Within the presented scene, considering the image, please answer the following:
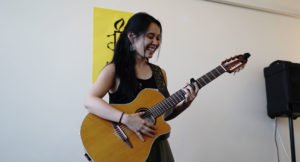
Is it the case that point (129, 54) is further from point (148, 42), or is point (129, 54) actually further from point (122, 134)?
point (122, 134)

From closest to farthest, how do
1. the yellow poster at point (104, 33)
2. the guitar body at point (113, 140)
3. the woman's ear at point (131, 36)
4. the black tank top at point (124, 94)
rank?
the guitar body at point (113, 140), the black tank top at point (124, 94), the woman's ear at point (131, 36), the yellow poster at point (104, 33)

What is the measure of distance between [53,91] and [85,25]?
500 mm

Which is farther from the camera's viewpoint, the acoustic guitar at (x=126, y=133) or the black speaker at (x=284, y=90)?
the black speaker at (x=284, y=90)

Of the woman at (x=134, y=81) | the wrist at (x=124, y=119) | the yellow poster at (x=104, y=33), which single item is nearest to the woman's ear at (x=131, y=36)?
the woman at (x=134, y=81)

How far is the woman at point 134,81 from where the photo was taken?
1.34 metres

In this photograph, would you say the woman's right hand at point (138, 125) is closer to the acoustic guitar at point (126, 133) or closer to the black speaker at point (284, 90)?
the acoustic guitar at point (126, 133)

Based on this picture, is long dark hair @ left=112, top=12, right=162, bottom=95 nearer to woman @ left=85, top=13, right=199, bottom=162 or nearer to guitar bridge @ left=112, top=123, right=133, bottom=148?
woman @ left=85, top=13, right=199, bottom=162

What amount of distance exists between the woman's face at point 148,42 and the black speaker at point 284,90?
1258 mm

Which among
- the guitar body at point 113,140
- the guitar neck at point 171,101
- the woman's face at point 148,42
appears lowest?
the guitar body at point 113,140

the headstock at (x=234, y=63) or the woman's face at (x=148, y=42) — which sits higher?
the woman's face at (x=148, y=42)

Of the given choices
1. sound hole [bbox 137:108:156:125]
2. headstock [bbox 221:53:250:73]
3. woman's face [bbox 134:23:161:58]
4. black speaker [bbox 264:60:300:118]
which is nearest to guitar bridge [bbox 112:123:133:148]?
sound hole [bbox 137:108:156:125]

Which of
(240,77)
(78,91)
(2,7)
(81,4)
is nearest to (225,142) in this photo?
(240,77)

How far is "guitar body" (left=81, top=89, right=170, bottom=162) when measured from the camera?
50.8 inches

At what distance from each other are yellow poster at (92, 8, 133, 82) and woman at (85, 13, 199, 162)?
2.02 feet
